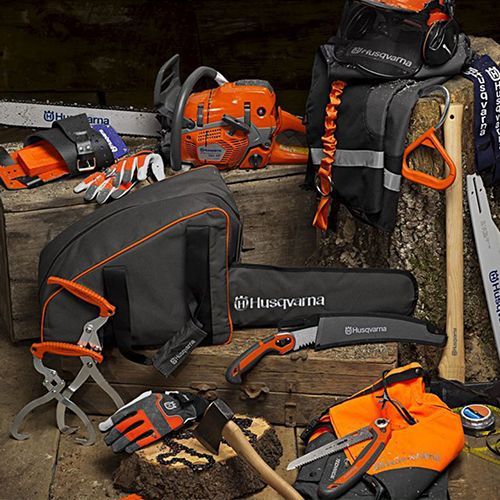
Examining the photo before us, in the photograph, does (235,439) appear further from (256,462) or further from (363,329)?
(363,329)

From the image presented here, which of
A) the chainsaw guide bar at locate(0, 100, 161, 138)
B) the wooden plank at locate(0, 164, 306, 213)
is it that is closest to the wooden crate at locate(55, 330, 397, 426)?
the wooden plank at locate(0, 164, 306, 213)

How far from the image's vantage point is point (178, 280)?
3.94m

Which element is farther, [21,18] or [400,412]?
[21,18]

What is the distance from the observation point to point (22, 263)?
4391mm

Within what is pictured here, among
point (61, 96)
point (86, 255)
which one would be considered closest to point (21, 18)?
point (61, 96)

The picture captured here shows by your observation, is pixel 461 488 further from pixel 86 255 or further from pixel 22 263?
pixel 22 263

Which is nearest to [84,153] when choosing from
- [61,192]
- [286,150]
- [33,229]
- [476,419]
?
[61,192]

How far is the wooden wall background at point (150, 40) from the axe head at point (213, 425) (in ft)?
10.8

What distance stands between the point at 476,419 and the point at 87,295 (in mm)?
1381

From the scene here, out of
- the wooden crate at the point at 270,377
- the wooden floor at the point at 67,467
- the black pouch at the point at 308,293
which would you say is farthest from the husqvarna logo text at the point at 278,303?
the wooden floor at the point at 67,467

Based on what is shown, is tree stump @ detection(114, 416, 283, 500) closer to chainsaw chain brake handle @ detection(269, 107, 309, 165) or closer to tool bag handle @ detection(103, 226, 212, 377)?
tool bag handle @ detection(103, 226, 212, 377)

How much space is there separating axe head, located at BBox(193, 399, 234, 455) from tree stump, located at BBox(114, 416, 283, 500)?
0.05 meters

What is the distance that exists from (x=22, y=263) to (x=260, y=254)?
0.93 metres

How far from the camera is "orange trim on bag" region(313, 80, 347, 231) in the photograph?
13.6 feet
